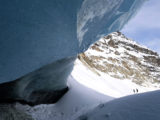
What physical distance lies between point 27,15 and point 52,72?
353cm

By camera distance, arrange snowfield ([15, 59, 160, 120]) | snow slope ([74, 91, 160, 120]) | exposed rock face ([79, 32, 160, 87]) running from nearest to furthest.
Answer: snow slope ([74, 91, 160, 120]), snowfield ([15, 59, 160, 120]), exposed rock face ([79, 32, 160, 87])

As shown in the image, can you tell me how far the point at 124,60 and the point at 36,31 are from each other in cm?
3408

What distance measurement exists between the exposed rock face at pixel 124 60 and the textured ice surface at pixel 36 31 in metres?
21.8

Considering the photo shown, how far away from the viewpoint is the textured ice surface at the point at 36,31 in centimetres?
257

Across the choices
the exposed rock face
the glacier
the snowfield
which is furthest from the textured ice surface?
the exposed rock face

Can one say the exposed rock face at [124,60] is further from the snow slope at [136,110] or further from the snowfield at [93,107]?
the snow slope at [136,110]

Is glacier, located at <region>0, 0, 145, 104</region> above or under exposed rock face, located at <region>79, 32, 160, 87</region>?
above

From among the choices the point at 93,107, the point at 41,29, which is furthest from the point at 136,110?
the point at 41,29

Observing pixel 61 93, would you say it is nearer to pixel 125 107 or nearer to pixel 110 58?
pixel 125 107

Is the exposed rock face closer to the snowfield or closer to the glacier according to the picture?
the snowfield

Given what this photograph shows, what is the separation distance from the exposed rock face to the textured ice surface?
71.7 feet

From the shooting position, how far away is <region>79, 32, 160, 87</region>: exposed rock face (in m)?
28.5

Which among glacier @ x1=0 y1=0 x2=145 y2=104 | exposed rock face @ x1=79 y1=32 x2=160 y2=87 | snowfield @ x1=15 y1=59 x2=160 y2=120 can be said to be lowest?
exposed rock face @ x1=79 y1=32 x2=160 y2=87

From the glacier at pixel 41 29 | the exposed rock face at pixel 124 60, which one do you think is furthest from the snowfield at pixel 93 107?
the exposed rock face at pixel 124 60
